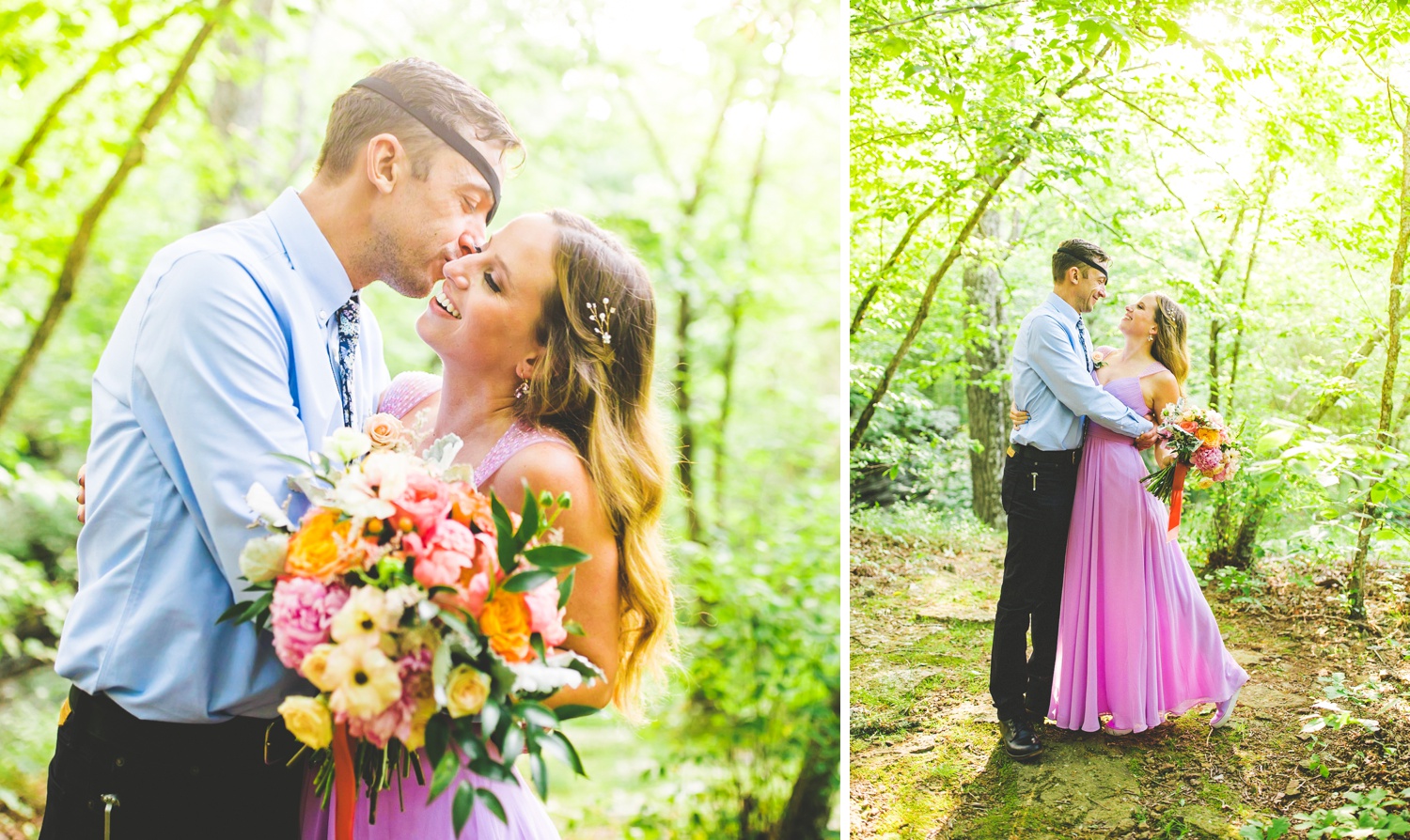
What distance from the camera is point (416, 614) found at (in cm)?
114

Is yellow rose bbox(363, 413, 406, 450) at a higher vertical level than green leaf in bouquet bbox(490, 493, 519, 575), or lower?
higher

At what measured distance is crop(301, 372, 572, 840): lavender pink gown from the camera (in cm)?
158

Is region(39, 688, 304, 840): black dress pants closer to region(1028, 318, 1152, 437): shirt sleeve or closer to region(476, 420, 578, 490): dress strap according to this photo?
region(476, 420, 578, 490): dress strap

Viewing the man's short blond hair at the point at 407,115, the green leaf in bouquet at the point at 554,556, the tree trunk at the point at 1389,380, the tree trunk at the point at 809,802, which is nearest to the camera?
the green leaf in bouquet at the point at 554,556

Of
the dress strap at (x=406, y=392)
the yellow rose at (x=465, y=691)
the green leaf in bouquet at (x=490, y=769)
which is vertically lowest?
the green leaf in bouquet at (x=490, y=769)

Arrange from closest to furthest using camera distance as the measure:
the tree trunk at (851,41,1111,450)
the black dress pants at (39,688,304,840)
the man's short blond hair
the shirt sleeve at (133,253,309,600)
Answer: the shirt sleeve at (133,253,309,600)
the black dress pants at (39,688,304,840)
the man's short blond hair
the tree trunk at (851,41,1111,450)

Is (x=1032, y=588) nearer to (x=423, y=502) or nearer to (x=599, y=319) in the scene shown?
(x=599, y=319)

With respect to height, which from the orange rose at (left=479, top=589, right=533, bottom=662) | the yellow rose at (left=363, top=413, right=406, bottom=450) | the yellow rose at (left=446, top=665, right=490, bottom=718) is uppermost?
the yellow rose at (left=363, top=413, right=406, bottom=450)

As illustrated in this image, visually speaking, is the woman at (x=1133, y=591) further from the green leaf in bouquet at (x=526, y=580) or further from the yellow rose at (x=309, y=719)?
the yellow rose at (x=309, y=719)

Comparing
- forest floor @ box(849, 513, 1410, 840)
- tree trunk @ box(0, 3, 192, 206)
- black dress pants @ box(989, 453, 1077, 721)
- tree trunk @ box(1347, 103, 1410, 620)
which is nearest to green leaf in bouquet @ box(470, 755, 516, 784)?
forest floor @ box(849, 513, 1410, 840)

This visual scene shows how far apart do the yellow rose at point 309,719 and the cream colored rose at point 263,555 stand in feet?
0.55

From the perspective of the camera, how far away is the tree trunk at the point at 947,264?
2258mm

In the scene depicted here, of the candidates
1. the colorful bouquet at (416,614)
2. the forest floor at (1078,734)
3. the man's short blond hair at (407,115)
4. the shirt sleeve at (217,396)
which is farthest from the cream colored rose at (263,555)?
the forest floor at (1078,734)

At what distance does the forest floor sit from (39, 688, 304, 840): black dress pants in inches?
57.6
